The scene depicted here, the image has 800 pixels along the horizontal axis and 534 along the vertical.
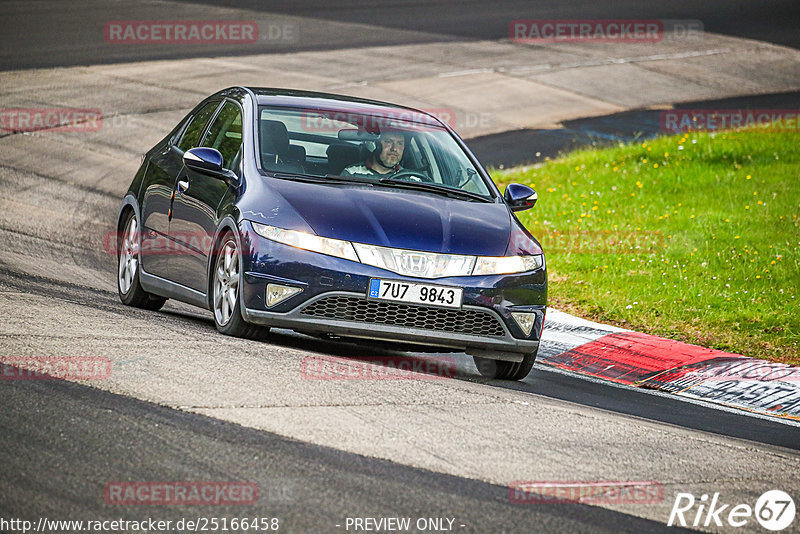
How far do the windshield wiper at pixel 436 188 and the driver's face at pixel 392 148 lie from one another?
0.24m

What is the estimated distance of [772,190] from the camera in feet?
51.1

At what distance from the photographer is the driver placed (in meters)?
8.33

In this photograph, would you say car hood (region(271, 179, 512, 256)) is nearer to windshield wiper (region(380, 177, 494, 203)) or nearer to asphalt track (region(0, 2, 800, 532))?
windshield wiper (region(380, 177, 494, 203))

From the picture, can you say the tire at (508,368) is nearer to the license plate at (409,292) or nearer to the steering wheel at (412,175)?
the license plate at (409,292)

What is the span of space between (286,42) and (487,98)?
6.98 m

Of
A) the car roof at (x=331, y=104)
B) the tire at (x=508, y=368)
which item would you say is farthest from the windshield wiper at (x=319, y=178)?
the tire at (x=508, y=368)

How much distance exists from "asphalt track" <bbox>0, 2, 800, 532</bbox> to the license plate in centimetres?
50

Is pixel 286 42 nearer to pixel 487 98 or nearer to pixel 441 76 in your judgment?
pixel 441 76

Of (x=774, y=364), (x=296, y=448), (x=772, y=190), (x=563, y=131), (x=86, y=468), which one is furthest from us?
(x=563, y=131)

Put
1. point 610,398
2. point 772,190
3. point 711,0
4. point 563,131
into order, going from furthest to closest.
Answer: point 711,0, point 563,131, point 772,190, point 610,398

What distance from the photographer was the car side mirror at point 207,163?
26.3ft

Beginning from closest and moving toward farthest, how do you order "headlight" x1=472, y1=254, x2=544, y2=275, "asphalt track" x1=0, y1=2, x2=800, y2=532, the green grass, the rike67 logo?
"asphalt track" x1=0, y1=2, x2=800, y2=532
the rike67 logo
"headlight" x1=472, y1=254, x2=544, y2=275
the green grass

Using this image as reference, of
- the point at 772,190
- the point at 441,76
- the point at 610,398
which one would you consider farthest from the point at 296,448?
the point at 441,76

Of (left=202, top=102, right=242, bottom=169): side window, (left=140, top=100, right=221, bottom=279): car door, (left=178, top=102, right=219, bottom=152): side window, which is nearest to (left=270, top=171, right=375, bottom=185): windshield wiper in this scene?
(left=202, top=102, right=242, bottom=169): side window
